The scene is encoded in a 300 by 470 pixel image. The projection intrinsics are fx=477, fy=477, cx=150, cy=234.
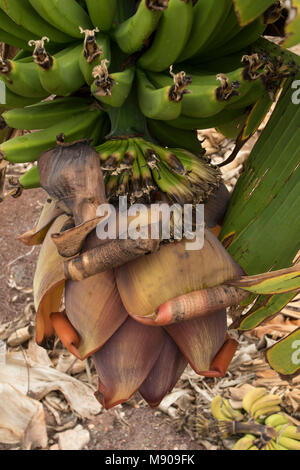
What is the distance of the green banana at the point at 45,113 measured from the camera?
456 mm

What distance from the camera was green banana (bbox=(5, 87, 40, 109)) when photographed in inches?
17.8

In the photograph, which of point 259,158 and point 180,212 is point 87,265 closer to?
point 180,212

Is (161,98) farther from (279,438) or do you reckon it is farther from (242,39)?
(279,438)

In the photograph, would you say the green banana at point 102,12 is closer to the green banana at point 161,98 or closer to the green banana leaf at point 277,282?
the green banana at point 161,98

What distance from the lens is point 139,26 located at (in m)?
0.39

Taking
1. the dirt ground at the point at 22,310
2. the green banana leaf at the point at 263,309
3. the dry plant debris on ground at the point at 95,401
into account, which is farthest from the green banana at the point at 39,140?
the dirt ground at the point at 22,310

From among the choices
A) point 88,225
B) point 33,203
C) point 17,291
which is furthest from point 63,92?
point 33,203

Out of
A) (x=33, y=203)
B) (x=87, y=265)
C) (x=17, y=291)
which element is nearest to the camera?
(x=87, y=265)

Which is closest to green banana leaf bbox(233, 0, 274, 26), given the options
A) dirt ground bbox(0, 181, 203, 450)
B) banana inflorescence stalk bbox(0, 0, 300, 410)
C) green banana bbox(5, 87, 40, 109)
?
banana inflorescence stalk bbox(0, 0, 300, 410)

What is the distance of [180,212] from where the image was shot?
0.40m

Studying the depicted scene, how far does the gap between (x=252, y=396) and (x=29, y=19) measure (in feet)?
3.73

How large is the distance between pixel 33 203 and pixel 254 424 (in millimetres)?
1164


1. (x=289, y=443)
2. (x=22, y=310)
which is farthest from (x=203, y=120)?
(x=22, y=310)

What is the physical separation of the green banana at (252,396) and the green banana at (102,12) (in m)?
1.10
